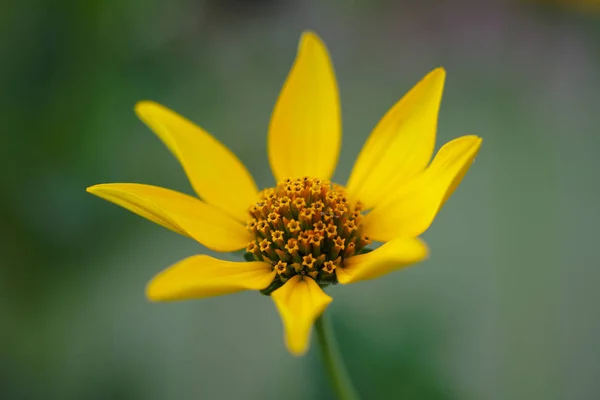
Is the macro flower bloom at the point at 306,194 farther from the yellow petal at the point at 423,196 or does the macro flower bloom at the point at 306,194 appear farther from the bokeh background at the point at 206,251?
the bokeh background at the point at 206,251

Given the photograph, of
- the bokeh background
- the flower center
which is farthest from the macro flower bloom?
the bokeh background

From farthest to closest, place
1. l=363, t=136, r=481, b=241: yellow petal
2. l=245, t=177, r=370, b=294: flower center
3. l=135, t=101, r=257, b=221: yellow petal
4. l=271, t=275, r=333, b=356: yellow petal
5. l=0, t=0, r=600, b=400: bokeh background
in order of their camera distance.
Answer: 1. l=0, t=0, r=600, b=400: bokeh background
2. l=135, t=101, r=257, b=221: yellow petal
3. l=245, t=177, r=370, b=294: flower center
4. l=363, t=136, r=481, b=241: yellow petal
5. l=271, t=275, r=333, b=356: yellow petal

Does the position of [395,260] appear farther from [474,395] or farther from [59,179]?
[59,179]

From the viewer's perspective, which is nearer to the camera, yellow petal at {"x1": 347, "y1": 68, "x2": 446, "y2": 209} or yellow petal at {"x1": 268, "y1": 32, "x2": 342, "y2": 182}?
yellow petal at {"x1": 347, "y1": 68, "x2": 446, "y2": 209}

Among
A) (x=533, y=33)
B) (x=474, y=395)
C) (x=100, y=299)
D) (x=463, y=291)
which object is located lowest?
(x=474, y=395)

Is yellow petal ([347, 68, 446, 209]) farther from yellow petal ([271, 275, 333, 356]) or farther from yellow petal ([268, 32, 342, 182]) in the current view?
yellow petal ([271, 275, 333, 356])

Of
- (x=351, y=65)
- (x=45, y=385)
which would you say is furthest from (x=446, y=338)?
(x=351, y=65)
